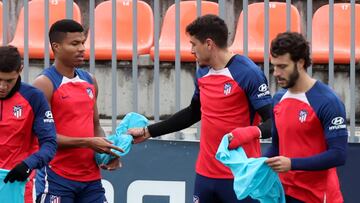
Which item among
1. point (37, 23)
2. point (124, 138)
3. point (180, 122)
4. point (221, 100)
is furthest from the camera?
point (37, 23)

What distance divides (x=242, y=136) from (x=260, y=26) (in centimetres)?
247

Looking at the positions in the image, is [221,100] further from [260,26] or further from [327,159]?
[260,26]

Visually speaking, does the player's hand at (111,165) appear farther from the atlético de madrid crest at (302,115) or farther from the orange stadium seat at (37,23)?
the orange stadium seat at (37,23)

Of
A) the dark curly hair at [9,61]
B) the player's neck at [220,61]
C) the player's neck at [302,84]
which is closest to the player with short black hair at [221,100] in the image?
the player's neck at [220,61]

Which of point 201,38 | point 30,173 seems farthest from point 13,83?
point 201,38

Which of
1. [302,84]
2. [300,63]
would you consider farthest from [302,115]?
[300,63]

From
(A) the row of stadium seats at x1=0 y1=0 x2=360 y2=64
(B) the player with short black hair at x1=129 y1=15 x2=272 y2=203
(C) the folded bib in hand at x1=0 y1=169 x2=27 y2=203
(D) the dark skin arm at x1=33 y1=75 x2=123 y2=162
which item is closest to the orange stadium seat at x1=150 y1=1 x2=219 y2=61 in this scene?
(A) the row of stadium seats at x1=0 y1=0 x2=360 y2=64

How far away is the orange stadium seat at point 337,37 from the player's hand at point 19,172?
10.7ft

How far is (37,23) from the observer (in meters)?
9.12

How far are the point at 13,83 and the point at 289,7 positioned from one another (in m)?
2.90

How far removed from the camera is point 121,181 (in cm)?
861

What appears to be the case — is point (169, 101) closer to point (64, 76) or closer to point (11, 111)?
point (64, 76)

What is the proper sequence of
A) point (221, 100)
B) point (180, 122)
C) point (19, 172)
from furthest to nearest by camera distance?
point (180, 122) < point (221, 100) < point (19, 172)

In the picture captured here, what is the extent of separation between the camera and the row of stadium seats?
8.84 meters
